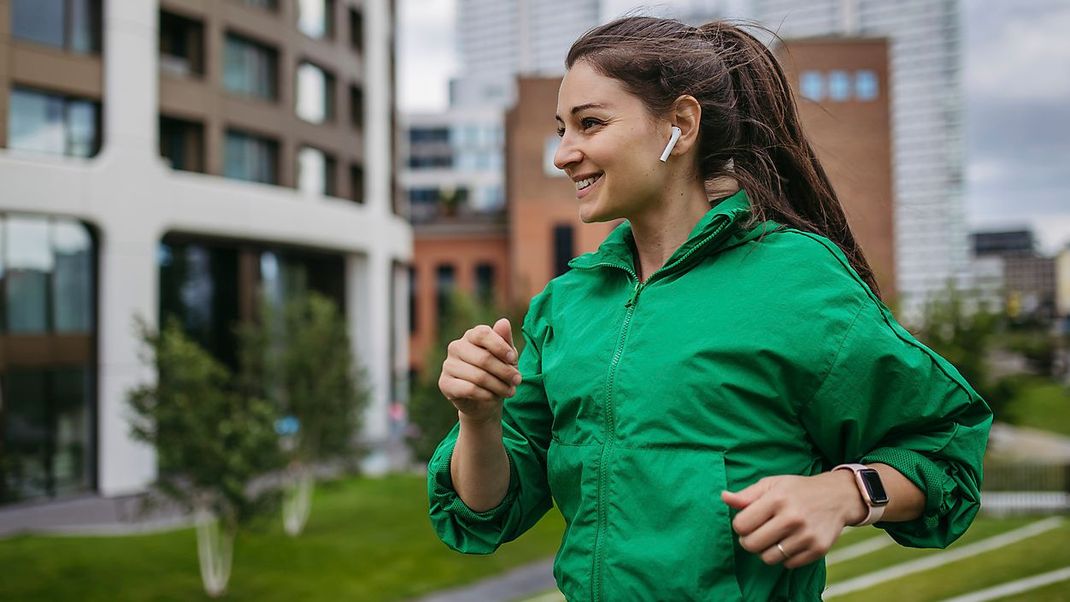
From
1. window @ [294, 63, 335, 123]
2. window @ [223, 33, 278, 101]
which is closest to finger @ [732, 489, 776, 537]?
window @ [223, 33, 278, 101]

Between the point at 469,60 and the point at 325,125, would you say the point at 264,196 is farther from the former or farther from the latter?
the point at 469,60

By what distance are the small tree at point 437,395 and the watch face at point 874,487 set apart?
15.4 m

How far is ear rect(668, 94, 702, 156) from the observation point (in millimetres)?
1779

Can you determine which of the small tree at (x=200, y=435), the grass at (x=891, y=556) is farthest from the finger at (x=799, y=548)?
the small tree at (x=200, y=435)

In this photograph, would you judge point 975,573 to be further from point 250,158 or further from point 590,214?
point 250,158

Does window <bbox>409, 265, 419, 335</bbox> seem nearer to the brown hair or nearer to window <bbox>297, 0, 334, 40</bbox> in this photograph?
window <bbox>297, 0, 334, 40</bbox>

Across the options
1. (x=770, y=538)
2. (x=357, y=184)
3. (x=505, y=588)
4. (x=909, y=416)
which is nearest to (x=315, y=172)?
(x=357, y=184)

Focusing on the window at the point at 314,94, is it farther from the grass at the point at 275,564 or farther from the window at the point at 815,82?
the window at the point at 815,82

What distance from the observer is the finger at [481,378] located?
5.44 feet

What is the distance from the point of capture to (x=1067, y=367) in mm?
29000

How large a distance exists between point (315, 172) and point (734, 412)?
95.2 ft

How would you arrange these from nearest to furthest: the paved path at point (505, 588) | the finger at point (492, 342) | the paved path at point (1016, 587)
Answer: the finger at point (492, 342), the paved path at point (1016, 587), the paved path at point (505, 588)

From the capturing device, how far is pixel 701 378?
159cm

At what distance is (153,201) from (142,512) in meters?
10.8
